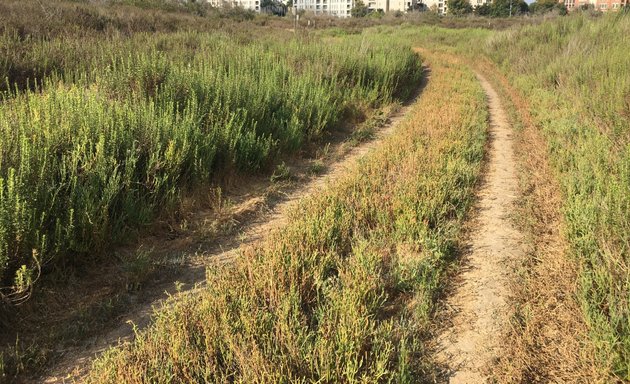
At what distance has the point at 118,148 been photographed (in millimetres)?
4770

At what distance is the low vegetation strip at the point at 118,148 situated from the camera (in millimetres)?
3572

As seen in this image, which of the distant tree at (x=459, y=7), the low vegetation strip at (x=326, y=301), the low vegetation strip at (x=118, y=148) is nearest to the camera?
the low vegetation strip at (x=326, y=301)

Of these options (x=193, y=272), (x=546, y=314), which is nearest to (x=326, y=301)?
(x=193, y=272)

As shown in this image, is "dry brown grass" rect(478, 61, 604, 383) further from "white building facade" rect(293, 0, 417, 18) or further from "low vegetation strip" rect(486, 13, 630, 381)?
"white building facade" rect(293, 0, 417, 18)

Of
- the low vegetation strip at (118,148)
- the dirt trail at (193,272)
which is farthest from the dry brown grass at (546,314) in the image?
the low vegetation strip at (118,148)

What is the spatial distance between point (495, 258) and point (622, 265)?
1.09 m

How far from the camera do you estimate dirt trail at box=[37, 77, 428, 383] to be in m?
2.85

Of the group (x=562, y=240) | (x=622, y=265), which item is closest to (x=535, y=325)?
(x=622, y=265)

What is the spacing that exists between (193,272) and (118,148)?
181 cm

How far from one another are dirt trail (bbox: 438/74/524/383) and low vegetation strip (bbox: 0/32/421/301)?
3.11 meters

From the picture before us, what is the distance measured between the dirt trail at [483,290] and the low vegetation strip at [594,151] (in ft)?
1.95

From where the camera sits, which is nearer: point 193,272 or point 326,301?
point 326,301

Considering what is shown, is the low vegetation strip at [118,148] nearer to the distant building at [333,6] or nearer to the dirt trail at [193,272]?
the dirt trail at [193,272]

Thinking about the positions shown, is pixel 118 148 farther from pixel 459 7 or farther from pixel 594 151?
pixel 459 7
